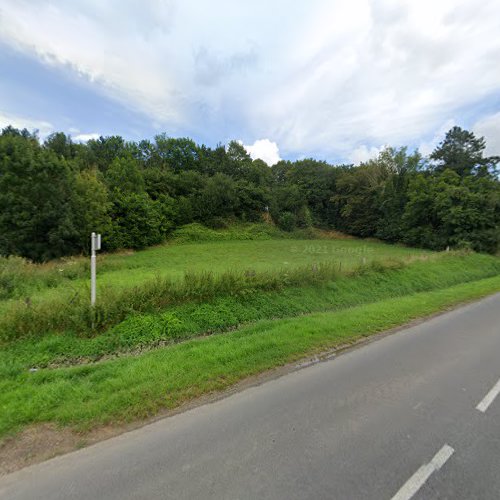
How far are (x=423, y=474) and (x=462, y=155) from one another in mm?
58532

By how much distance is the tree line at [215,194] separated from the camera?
25.7 m

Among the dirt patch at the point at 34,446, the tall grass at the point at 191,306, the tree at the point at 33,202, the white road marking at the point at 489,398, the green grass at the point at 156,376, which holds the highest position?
the tree at the point at 33,202

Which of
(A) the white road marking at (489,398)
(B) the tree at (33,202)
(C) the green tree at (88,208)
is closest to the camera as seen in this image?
(A) the white road marking at (489,398)

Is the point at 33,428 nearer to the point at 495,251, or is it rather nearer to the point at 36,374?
the point at 36,374

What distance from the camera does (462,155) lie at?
47531 mm

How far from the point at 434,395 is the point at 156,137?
63944 mm

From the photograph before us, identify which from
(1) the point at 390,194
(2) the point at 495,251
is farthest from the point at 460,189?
(1) the point at 390,194

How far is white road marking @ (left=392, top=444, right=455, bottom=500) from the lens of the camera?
2652 mm

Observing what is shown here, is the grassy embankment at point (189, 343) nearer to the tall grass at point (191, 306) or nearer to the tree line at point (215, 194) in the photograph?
the tall grass at point (191, 306)

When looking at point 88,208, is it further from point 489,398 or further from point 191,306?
point 489,398

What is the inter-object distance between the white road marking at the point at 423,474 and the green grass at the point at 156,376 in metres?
2.64

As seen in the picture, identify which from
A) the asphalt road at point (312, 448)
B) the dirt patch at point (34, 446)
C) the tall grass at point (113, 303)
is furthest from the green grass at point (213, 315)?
the asphalt road at point (312, 448)

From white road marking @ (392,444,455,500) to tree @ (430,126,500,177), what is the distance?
53997 millimetres

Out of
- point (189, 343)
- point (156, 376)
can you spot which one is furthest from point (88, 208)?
point (156, 376)
